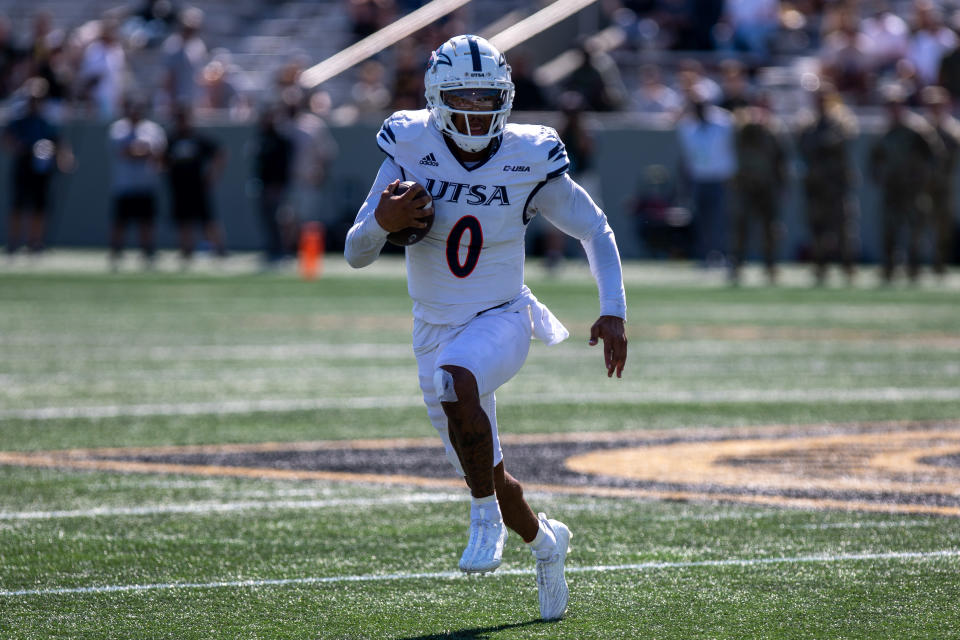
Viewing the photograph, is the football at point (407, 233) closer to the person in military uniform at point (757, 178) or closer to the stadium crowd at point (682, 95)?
Result: the stadium crowd at point (682, 95)

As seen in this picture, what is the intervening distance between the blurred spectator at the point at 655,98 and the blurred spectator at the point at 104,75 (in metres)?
7.86

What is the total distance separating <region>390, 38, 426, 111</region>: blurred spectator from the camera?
23.8m

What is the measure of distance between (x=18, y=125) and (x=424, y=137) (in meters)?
17.2

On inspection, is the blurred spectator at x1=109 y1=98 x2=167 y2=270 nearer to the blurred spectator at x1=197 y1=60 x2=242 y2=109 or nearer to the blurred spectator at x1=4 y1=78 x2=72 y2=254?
the blurred spectator at x1=4 y1=78 x2=72 y2=254

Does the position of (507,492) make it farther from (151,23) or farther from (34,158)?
(151,23)

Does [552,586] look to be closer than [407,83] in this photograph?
Yes

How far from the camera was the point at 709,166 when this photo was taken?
2006 centimetres

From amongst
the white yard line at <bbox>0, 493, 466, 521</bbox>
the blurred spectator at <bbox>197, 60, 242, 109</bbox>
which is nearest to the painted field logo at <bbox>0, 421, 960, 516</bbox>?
the white yard line at <bbox>0, 493, 466, 521</bbox>

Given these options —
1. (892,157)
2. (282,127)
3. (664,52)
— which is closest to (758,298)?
(892,157)

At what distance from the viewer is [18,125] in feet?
69.8

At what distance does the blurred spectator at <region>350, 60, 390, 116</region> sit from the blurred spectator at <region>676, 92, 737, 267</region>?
213 inches

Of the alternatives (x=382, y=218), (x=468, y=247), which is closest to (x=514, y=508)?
(x=468, y=247)

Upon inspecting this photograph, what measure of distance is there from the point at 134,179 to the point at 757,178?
7765 millimetres

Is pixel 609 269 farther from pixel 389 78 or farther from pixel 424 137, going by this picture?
pixel 389 78
